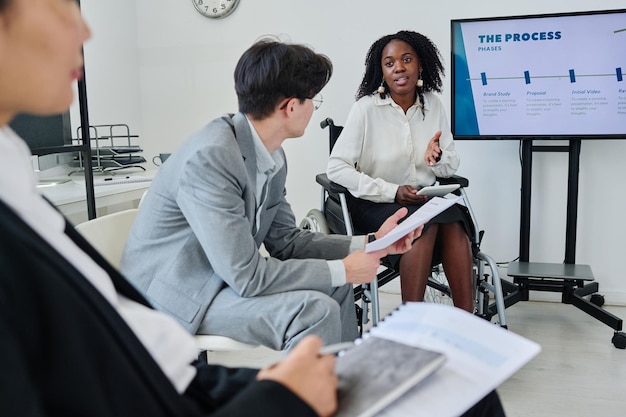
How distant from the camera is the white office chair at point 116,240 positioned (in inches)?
57.6

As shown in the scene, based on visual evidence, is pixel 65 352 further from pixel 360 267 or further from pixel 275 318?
pixel 360 267

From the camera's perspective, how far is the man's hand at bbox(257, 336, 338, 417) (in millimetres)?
667

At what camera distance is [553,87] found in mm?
2691

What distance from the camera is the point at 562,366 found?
2379 mm

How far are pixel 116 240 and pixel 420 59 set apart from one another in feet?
5.27

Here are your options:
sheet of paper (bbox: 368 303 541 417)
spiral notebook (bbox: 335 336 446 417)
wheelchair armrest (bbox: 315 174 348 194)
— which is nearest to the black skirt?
wheelchair armrest (bbox: 315 174 348 194)

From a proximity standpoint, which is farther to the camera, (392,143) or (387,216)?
(392,143)

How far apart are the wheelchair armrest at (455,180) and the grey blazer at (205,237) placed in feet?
3.77

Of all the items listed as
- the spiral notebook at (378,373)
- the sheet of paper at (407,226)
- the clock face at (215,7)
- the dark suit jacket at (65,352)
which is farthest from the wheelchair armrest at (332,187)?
the dark suit jacket at (65,352)

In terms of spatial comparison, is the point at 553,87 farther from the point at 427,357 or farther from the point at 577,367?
the point at 427,357

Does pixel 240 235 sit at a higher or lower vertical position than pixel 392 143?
lower

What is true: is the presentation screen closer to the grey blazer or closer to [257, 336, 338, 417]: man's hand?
the grey blazer

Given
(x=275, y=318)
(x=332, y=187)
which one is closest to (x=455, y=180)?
(x=332, y=187)

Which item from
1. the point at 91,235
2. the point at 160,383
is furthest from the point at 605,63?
the point at 160,383
